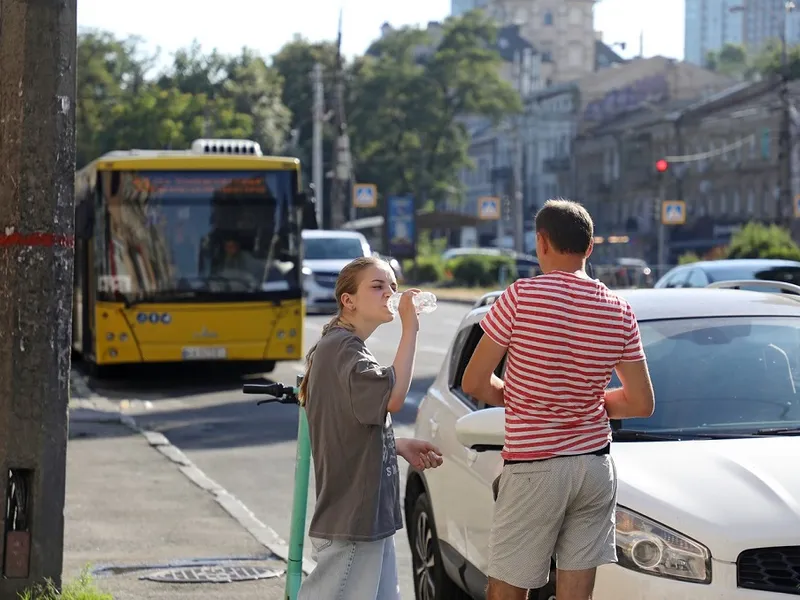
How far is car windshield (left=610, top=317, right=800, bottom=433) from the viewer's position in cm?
594

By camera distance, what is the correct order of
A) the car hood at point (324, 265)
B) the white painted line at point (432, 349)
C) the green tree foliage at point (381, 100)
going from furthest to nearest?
1. the green tree foliage at point (381, 100)
2. the car hood at point (324, 265)
3. the white painted line at point (432, 349)

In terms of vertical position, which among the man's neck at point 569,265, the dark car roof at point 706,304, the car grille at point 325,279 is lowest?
the car grille at point 325,279

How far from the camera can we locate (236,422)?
1625 cm

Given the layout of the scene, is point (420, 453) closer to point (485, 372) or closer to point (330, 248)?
point (485, 372)

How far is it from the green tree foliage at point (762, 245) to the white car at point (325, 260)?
9623 mm

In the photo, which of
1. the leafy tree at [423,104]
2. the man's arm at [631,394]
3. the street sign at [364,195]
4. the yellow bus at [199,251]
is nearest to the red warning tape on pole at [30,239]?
the man's arm at [631,394]

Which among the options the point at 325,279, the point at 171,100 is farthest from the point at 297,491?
the point at 171,100

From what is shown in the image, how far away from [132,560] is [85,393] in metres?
10.9

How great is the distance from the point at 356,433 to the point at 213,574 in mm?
3638

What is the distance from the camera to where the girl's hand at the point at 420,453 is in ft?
15.9

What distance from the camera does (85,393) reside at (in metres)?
19.1

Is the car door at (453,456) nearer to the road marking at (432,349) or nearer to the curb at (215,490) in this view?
the curb at (215,490)

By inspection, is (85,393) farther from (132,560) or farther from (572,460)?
(572,460)

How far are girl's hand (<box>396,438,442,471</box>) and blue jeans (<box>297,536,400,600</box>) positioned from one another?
236mm
